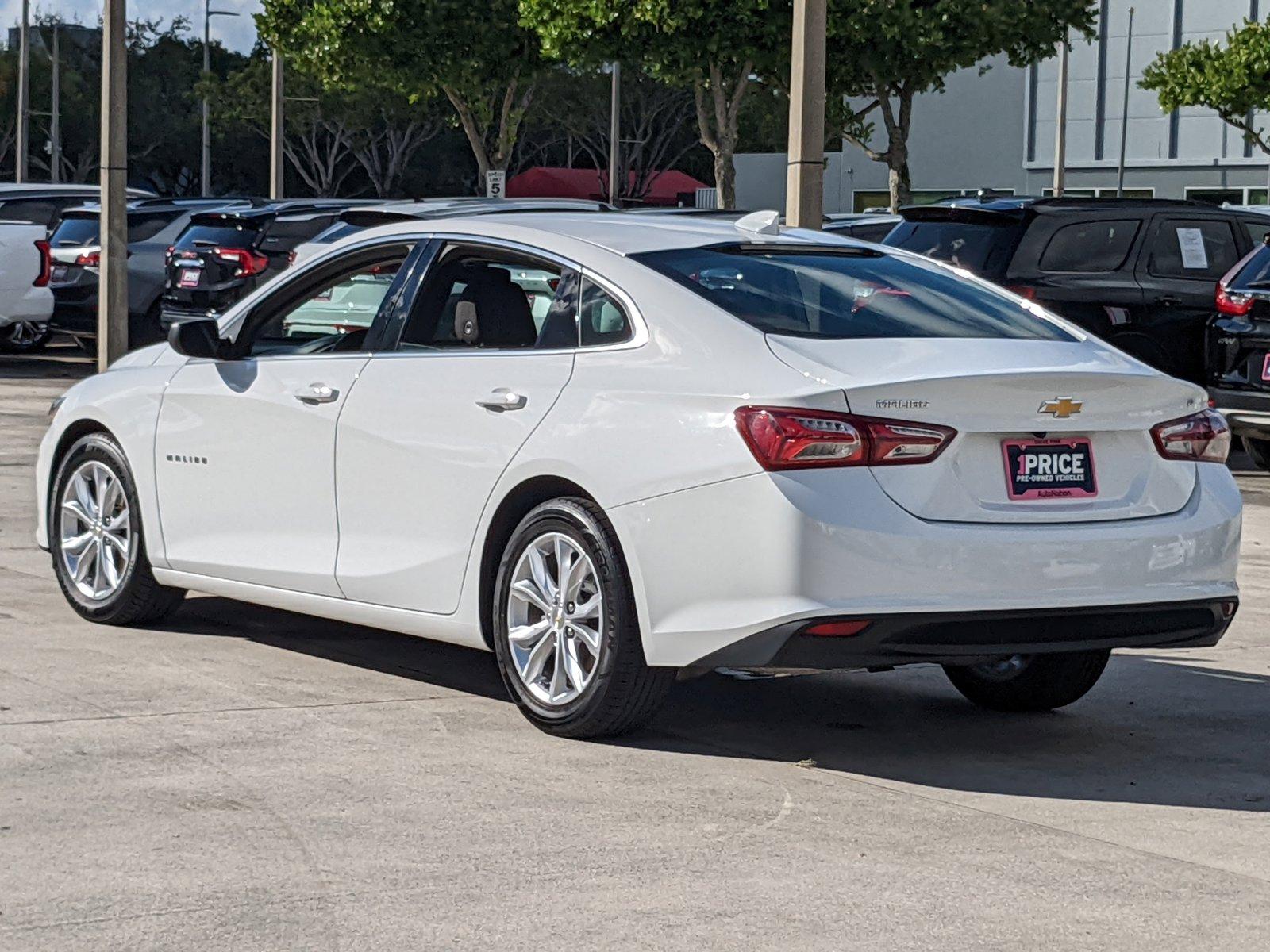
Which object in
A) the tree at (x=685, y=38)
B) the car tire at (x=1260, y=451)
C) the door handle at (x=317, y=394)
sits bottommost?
the car tire at (x=1260, y=451)

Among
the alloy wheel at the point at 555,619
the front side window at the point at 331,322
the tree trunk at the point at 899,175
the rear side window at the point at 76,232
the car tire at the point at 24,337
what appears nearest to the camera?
the alloy wheel at the point at 555,619

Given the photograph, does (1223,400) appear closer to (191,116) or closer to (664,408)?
(664,408)

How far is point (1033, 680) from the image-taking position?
7.09m

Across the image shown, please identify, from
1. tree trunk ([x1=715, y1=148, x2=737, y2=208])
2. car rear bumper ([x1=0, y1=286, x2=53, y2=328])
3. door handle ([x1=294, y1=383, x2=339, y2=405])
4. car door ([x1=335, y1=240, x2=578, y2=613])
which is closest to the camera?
car door ([x1=335, y1=240, x2=578, y2=613])

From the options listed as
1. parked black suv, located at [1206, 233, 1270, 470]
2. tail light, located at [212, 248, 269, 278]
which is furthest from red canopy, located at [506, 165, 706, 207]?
parked black suv, located at [1206, 233, 1270, 470]

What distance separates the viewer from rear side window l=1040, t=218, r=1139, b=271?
15742 millimetres

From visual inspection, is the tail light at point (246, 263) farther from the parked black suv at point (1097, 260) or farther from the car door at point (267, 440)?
the car door at point (267, 440)

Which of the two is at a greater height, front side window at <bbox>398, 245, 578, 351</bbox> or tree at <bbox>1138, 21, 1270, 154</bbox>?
tree at <bbox>1138, 21, 1270, 154</bbox>

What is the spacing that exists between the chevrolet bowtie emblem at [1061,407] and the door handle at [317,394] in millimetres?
2407

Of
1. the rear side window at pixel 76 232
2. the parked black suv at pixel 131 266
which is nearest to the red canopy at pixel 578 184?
the rear side window at pixel 76 232

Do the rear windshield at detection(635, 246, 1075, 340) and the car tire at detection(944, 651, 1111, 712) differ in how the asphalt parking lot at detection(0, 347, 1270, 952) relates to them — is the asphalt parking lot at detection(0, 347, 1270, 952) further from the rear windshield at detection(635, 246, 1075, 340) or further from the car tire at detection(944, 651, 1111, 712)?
the rear windshield at detection(635, 246, 1075, 340)

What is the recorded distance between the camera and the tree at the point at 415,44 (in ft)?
115

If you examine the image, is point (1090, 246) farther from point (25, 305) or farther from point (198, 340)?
point (25, 305)

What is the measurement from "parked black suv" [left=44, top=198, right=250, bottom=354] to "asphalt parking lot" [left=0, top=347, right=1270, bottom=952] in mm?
14900
